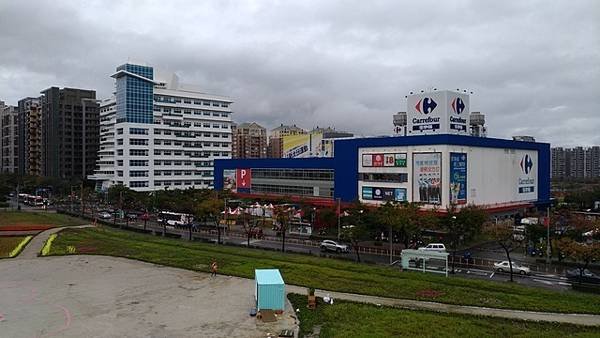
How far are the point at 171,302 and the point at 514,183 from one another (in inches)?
2127

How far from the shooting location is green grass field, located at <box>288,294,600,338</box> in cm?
1895

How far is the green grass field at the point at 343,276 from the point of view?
23.9 metres

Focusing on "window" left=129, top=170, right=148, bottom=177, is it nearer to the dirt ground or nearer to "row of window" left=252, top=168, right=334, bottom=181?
"row of window" left=252, top=168, right=334, bottom=181

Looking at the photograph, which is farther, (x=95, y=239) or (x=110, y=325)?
(x=95, y=239)

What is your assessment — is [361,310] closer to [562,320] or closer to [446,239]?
[562,320]

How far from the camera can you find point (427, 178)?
53844 mm

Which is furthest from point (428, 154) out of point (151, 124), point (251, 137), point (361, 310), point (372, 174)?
point (251, 137)

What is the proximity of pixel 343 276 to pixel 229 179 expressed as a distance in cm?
5642

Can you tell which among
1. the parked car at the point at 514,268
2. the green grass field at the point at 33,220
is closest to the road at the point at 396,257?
the parked car at the point at 514,268

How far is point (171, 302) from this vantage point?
2381cm

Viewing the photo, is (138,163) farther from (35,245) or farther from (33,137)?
(33,137)

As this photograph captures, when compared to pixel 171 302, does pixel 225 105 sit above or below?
above

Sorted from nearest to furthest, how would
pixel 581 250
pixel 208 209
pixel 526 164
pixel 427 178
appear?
pixel 581 250, pixel 208 209, pixel 427 178, pixel 526 164

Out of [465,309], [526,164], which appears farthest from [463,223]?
[526,164]
